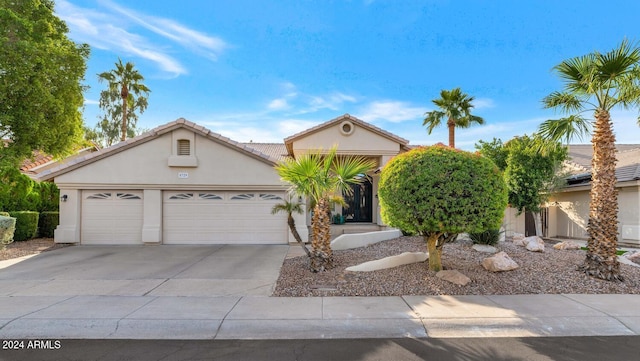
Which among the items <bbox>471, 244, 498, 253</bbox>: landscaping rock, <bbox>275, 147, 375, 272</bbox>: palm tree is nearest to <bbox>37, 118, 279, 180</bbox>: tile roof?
<bbox>275, 147, 375, 272</bbox>: palm tree

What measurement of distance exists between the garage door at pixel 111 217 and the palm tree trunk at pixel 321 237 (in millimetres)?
8322

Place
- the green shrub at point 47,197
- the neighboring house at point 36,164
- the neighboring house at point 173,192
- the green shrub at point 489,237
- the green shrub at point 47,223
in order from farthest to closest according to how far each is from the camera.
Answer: the neighboring house at point 36,164 < the green shrub at point 47,197 < the green shrub at point 47,223 < the neighboring house at point 173,192 < the green shrub at point 489,237

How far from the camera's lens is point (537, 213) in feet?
53.2

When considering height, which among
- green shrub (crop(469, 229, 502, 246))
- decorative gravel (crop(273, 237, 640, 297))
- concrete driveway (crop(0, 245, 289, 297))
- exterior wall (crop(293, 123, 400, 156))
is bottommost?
concrete driveway (crop(0, 245, 289, 297))

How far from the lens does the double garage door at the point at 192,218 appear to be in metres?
12.8

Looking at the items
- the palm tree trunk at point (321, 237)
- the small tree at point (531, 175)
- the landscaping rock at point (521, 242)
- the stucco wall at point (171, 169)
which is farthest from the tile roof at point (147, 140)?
the small tree at point (531, 175)

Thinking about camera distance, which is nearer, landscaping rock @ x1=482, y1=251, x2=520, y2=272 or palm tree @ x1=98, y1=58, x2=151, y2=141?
landscaping rock @ x1=482, y1=251, x2=520, y2=272

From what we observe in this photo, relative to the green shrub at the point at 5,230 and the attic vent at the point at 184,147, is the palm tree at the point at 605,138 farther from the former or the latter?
the green shrub at the point at 5,230

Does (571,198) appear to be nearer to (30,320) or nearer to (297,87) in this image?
(297,87)

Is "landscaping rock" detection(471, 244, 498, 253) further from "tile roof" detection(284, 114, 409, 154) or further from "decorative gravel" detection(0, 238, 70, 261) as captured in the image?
"decorative gravel" detection(0, 238, 70, 261)

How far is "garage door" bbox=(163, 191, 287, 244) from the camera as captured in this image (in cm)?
1289

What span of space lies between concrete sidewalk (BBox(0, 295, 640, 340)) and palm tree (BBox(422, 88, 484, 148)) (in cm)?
1426

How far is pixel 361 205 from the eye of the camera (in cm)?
1730

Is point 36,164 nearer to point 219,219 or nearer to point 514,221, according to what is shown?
point 219,219
